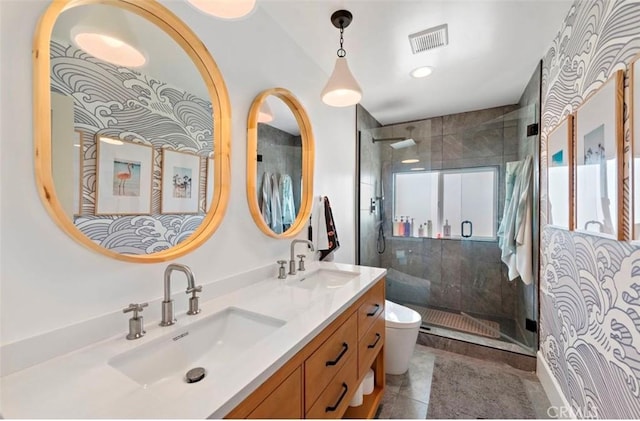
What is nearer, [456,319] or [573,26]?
[573,26]

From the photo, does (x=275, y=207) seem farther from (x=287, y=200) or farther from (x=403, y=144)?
(x=403, y=144)

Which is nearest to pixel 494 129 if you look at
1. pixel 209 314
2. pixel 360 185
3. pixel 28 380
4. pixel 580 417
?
pixel 360 185

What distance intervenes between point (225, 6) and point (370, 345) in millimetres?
1682

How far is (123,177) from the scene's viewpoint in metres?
0.87

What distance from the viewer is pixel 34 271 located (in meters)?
0.67

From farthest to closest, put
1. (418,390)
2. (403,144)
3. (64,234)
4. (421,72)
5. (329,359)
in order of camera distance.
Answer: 1. (403,144)
2. (421,72)
3. (418,390)
4. (329,359)
5. (64,234)

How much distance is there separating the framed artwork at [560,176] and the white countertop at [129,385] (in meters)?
1.48

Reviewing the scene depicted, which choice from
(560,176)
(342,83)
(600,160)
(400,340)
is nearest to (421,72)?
(342,83)

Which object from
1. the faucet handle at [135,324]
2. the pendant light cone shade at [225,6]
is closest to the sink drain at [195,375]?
the faucet handle at [135,324]

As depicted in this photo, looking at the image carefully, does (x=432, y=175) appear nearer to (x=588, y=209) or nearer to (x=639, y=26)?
(x=588, y=209)

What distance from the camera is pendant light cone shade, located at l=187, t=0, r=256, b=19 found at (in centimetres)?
83

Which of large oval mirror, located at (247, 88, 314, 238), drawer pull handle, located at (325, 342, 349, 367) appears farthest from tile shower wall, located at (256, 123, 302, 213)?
drawer pull handle, located at (325, 342, 349, 367)

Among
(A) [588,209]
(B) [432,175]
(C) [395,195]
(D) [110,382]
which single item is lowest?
(D) [110,382]

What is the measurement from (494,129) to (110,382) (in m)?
3.35
